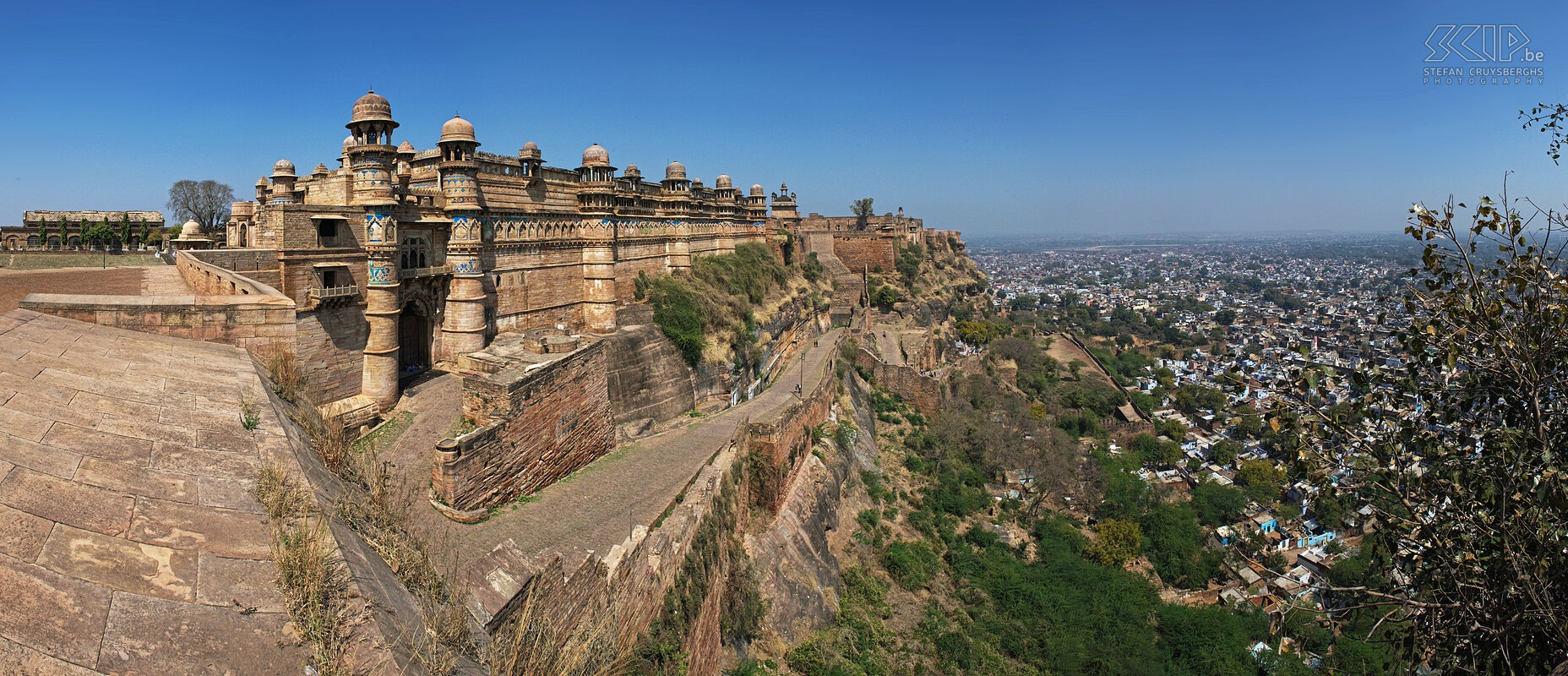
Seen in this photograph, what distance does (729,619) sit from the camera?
1111cm

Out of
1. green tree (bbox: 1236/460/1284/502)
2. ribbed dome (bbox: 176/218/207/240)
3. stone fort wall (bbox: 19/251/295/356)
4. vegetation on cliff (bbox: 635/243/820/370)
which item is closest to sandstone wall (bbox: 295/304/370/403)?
stone fort wall (bbox: 19/251/295/356)

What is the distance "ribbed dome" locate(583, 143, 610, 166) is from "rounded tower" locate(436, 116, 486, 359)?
651 cm

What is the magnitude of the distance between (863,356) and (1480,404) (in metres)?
26.8

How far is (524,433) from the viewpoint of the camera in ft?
37.9

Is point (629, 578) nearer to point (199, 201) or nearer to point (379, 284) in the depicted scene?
point (379, 284)

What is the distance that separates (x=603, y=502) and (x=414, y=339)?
31.2 ft

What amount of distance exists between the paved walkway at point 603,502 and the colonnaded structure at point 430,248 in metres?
4.78

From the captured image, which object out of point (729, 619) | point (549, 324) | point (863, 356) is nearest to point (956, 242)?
point (863, 356)

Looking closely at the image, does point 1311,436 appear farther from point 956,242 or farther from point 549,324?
point 956,242

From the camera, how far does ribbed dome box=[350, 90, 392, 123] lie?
661 inches

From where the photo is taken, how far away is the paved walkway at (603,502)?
31.6ft

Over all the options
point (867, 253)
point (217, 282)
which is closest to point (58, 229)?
point (217, 282)

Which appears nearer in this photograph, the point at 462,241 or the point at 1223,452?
the point at 462,241

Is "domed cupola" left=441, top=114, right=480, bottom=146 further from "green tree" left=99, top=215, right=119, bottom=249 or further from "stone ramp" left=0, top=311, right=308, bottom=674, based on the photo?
"green tree" left=99, top=215, right=119, bottom=249
